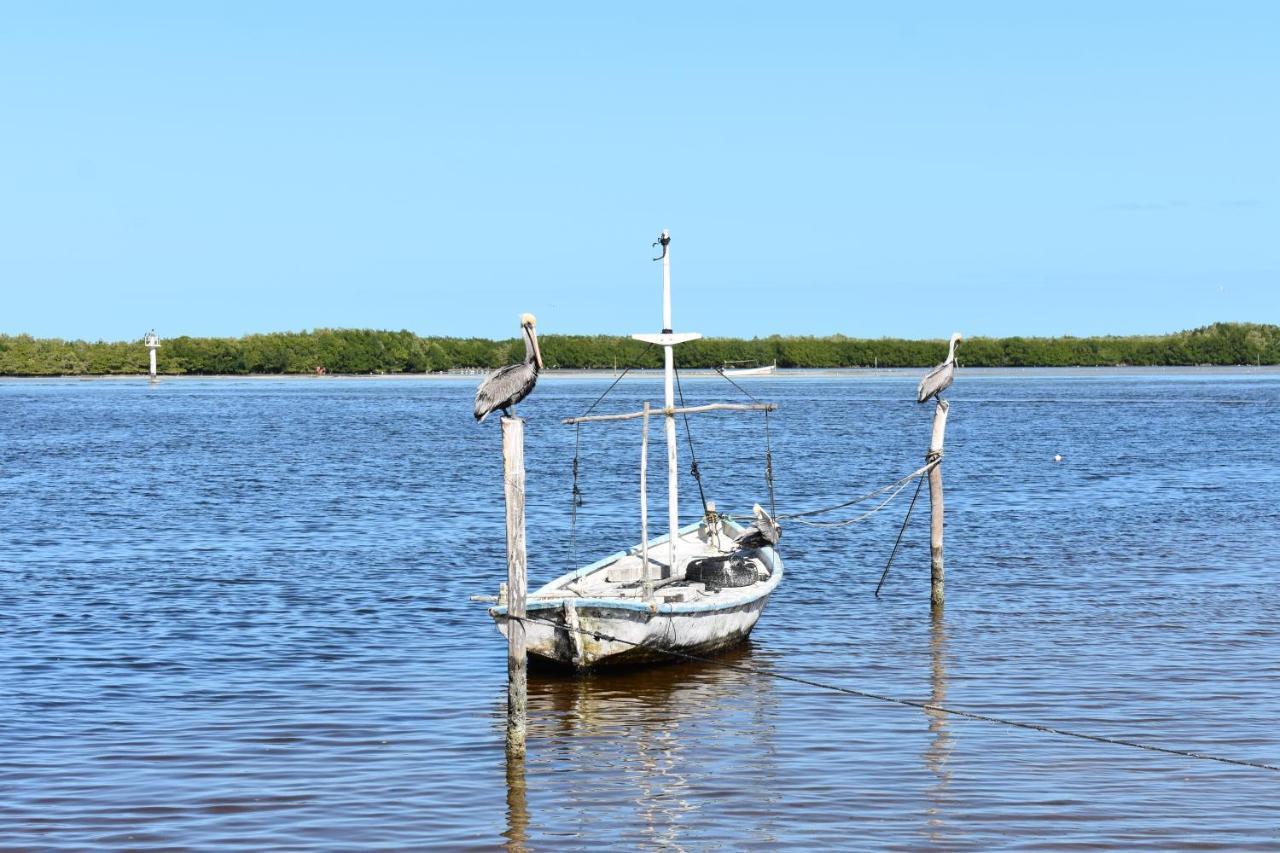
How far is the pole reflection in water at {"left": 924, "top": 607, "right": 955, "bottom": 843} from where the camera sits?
14.0 metres

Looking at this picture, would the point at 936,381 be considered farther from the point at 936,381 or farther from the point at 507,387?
the point at 507,387

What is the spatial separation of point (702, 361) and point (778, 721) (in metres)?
179

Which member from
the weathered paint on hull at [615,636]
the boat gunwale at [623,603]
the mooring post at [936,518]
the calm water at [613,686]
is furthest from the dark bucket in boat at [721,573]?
the mooring post at [936,518]

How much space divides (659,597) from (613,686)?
1.56 m

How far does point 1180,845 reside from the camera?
13266 mm

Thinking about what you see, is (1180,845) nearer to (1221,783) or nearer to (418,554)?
(1221,783)

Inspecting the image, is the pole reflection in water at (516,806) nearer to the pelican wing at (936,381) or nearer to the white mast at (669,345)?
the white mast at (669,345)

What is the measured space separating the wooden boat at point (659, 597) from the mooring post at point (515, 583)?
1.99m

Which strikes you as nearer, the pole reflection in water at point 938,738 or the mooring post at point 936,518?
the pole reflection in water at point 938,738

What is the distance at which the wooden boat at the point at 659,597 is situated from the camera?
1883 cm

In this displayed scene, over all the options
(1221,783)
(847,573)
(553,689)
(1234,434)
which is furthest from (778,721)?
(1234,434)

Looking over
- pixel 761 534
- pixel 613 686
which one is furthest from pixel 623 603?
pixel 761 534

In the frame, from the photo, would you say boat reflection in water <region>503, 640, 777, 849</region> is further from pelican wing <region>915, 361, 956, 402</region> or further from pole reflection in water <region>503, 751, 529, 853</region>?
pelican wing <region>915, 361, 956, 402</region>

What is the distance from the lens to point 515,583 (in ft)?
50.8
